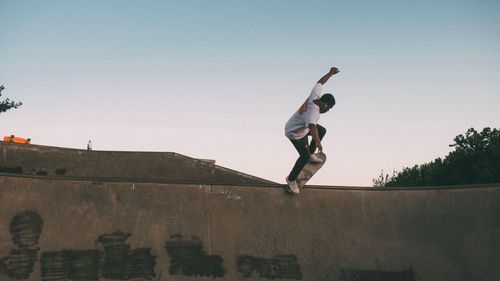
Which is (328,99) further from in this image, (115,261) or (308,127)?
(115,261)

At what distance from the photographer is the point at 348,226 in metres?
6.42

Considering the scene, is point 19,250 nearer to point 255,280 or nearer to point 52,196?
point 52,196

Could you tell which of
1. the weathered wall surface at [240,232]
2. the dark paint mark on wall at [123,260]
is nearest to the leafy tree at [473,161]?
the weathered wall surface at [240,232]

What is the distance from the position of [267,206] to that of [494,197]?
11.6 ft

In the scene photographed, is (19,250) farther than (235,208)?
No

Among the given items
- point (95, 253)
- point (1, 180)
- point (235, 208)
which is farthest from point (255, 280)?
point (1, 180)

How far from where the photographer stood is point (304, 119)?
6586mm

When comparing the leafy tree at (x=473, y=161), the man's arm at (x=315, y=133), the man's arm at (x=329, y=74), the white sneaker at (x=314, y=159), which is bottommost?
the white sneaker at (x=314, y=159)

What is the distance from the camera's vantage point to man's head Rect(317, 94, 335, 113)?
256 inches

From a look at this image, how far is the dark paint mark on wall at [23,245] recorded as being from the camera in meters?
5.11

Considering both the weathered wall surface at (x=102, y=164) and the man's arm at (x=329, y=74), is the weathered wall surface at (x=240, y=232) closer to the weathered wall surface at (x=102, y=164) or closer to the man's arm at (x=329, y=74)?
the man's arm at (x=329, y=74)

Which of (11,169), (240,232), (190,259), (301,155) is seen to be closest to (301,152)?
(301,155)

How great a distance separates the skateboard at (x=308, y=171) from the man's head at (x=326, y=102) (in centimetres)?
76

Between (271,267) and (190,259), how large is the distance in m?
1.15
